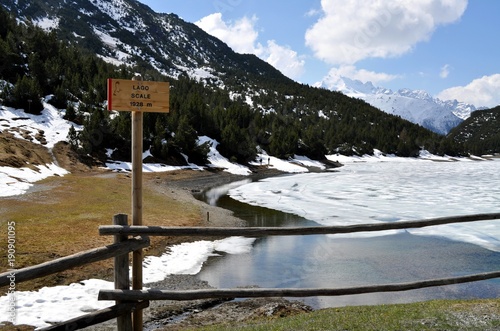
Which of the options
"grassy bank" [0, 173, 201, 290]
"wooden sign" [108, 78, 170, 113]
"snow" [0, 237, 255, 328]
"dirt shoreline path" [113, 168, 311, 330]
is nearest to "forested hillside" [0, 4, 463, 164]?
"grassy bank" [0, 173, 201, 290]

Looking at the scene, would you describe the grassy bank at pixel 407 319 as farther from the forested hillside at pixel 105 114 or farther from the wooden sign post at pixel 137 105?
the forested hillside at pixel 105 114

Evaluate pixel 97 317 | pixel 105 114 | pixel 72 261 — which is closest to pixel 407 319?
pixel 97 317

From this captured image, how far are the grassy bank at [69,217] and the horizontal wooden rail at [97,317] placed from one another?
6.83 meters

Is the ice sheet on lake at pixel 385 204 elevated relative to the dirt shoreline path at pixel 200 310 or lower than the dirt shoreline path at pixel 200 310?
elevated

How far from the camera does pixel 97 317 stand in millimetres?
5977

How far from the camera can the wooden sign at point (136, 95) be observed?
6.50 metres

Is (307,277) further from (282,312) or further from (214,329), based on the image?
(214,329)

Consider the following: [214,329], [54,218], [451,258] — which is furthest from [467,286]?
[54,218]

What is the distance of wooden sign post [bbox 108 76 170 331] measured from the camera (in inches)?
257

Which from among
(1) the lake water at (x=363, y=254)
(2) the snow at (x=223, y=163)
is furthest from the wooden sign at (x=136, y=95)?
(2) the snow at (x=223, y=163)

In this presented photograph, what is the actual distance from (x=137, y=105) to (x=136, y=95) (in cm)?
18

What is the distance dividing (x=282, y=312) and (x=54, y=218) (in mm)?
16472

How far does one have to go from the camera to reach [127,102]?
655 centimetres

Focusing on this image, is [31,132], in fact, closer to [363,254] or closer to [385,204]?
[385,204]
